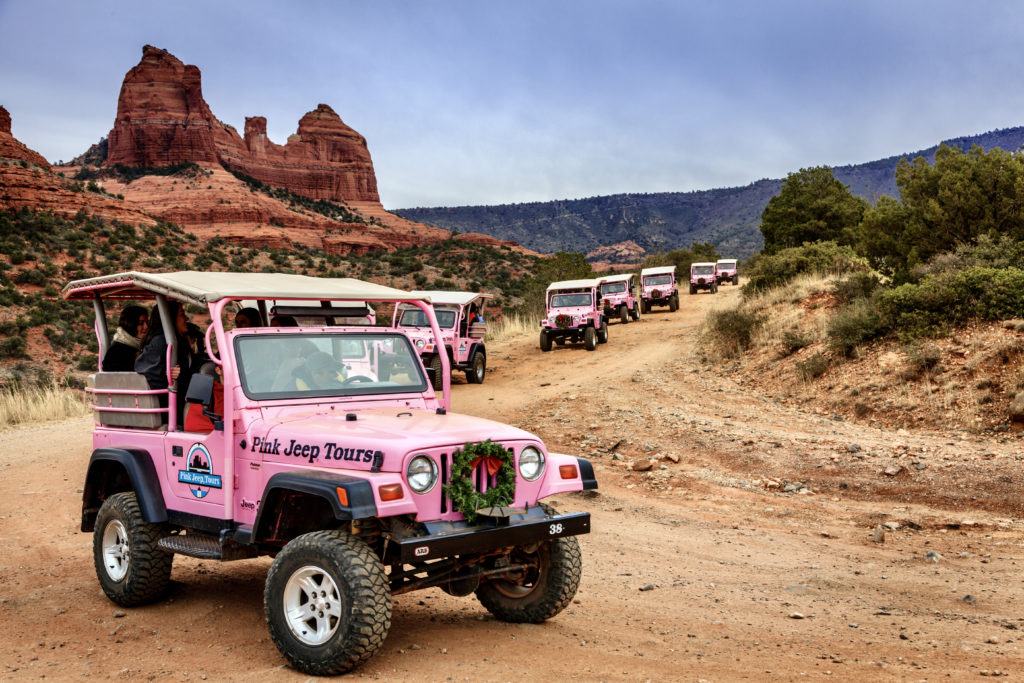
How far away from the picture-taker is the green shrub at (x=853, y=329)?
54.0 feet

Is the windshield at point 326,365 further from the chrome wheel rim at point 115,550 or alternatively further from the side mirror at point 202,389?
the chrome wheel rim at point 115,550

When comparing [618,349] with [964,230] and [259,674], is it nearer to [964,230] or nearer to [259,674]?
[964,230]

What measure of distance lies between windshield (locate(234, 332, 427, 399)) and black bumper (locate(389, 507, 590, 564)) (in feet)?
Answer: 4.84

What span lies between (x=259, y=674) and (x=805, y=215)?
1751 inches

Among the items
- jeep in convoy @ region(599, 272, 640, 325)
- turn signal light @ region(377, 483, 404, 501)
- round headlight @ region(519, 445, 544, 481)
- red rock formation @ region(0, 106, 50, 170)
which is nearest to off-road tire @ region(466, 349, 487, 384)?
jeep in convoy @ region(599, 272, 640, 325)

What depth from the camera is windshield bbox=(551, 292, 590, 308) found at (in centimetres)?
2673

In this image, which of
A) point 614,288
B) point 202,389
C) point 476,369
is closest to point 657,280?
point 614,288

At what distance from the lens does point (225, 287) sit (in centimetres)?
546

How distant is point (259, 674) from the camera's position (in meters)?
4.56

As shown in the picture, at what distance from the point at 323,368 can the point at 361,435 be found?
→ 3.76 ft

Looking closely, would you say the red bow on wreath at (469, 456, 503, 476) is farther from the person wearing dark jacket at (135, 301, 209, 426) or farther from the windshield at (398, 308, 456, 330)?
the windshield at (398, 308, 456, 330)

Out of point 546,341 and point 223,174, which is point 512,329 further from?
point 223,174

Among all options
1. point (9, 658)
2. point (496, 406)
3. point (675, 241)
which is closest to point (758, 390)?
point (496, 406)

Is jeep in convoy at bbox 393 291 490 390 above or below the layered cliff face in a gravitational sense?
below
